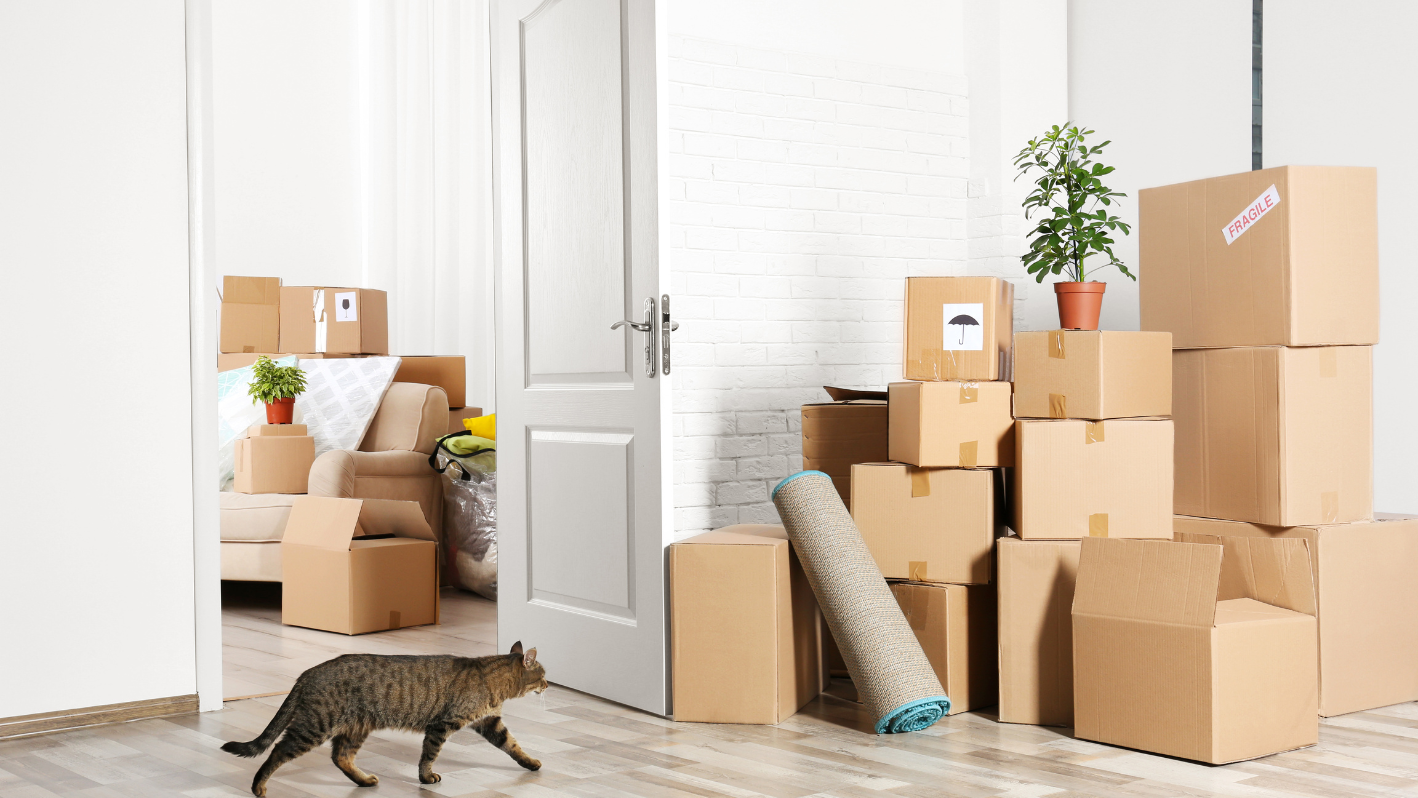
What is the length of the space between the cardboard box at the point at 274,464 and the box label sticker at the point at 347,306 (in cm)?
113

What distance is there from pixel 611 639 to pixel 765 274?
1170mm

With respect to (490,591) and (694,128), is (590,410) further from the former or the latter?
(490,591)

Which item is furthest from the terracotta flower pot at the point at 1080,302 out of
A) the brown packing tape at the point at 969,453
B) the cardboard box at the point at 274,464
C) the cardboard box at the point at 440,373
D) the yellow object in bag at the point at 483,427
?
the cardboard box at the point at 440,373

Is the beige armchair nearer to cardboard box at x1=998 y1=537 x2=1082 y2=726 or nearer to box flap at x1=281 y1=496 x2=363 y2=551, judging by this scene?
box flap at x1=281 y1=496 x2=363 y2=551

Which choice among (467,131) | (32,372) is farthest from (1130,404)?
(467,131)

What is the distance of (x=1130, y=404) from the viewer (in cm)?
279

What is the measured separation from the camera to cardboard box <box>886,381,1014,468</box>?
282cm

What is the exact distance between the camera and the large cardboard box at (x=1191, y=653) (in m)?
2.43

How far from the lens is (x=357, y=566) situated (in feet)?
13.1

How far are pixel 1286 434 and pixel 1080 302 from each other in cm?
56

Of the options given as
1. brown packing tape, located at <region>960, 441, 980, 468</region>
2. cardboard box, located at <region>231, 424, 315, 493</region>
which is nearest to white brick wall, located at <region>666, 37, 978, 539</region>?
brown packing tape, located at <region>960, 441, 980, 468</region>

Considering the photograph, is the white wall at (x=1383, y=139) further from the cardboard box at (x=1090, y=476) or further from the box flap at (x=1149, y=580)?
the box flap at (x=1149, y=580)

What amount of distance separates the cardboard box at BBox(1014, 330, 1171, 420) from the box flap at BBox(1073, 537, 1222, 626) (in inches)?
12.8

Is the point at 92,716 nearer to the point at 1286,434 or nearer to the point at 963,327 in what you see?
the point at 963,327
